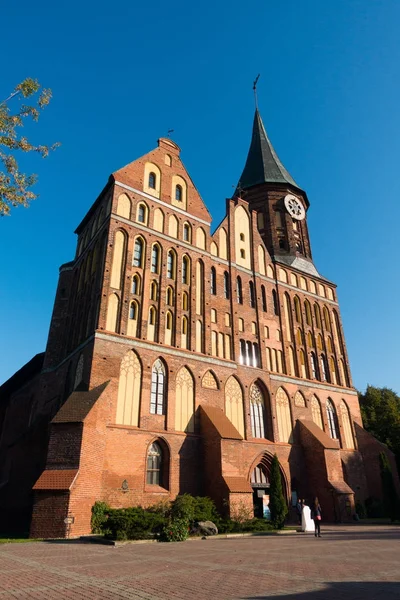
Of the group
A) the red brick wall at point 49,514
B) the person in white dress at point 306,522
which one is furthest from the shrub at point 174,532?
the person in white dress at point 306,522

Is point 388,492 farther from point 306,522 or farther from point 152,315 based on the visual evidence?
point 152,315

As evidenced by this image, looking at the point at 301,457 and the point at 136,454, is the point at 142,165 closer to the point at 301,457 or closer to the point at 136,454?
the point at 136,454

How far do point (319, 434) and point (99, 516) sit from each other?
15.7 meters

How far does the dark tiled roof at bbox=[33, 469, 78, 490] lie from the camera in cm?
1506

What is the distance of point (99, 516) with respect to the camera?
51.7 feet

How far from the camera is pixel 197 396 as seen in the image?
22.3 meters

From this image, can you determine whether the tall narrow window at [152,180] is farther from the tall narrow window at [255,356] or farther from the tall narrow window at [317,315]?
the tall narrow window at [317,315]

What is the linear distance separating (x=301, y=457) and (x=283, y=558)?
1678 centimetres

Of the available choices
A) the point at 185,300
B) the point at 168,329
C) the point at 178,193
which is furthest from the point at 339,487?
the point at 178,193

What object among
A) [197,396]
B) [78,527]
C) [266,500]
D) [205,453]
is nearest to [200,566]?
[78,527]

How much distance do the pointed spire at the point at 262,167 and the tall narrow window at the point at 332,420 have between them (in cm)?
2090

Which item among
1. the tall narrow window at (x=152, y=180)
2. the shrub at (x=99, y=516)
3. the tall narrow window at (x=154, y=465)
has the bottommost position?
the shrub at (x=99, y=516)

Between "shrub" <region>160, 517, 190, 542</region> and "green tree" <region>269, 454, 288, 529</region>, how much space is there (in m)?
7.91

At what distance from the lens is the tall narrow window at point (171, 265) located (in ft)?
80.5
